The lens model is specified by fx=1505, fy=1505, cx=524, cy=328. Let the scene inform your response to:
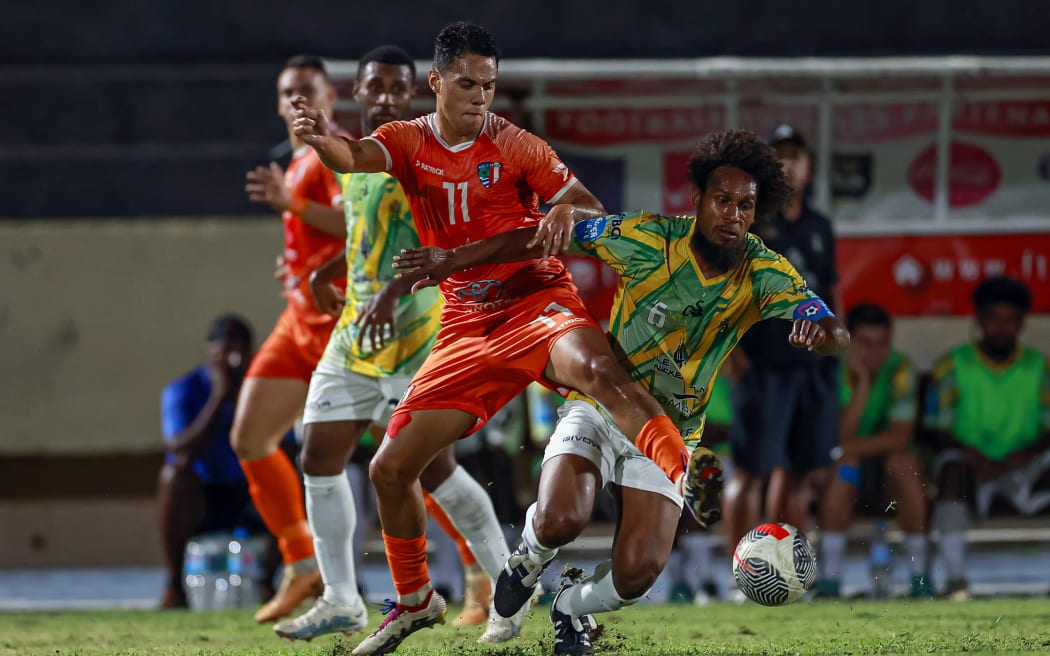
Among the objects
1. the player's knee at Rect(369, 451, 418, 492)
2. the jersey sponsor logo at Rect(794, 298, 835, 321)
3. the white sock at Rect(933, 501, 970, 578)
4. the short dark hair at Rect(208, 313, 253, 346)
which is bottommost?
the white sock at Rect(933, 501, 970, 578)

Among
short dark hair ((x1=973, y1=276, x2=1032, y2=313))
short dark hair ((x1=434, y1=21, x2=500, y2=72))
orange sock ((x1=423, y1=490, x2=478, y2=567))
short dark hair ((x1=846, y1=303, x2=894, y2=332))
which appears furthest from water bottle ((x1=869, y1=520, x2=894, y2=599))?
short dark hair ((x1=434, y1=21, x2=500, y2=72))

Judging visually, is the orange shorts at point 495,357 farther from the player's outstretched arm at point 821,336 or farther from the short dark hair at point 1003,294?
the short dark hair at point 1003,294

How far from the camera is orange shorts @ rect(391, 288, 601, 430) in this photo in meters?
5.12

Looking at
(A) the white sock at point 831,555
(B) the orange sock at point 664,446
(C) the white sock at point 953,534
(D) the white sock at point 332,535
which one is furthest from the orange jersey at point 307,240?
(C) the white sock at point 953,534

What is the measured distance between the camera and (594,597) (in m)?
5.03

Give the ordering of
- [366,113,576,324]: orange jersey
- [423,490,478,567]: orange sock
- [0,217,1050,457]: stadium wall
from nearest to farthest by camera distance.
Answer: [366,113,576,324]: orange jersey, [423,490,478,567]: orange sock, [0,217,1050,457]: stadium wall

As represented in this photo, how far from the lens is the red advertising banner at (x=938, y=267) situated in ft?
31.3

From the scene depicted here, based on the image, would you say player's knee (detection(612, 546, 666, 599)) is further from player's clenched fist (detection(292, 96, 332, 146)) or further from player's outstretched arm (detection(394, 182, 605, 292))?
player's clenched fist (detection(292, 96, 332, 146))

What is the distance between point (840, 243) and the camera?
958cm

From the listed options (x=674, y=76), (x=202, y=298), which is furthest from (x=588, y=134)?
(x=202, y=298)

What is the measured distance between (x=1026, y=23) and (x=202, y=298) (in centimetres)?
A: 630

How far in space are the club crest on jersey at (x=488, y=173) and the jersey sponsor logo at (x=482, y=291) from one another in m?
0.34

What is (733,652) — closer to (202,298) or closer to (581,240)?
(581,240)

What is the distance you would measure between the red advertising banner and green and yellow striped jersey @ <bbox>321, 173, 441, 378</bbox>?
4274mm
